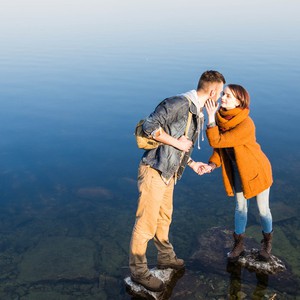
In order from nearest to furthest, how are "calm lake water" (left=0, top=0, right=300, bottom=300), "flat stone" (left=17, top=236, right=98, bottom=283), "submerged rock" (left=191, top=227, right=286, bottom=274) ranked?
"submerged rock" (left=191, top=227, right=286, bottom=274), "calm lake water" (left=0, top=0, right=300, bottom=300), "flat stone" (left=17, top=236, right=98, bottom=283)

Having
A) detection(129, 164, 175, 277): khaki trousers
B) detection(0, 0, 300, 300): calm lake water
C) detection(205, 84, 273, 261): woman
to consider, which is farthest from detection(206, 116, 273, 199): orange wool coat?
detection(0, 0, 300, 300): calm lake water

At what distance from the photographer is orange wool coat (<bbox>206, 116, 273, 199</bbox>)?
4.40 meters

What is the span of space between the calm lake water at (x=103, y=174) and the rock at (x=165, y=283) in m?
0.11

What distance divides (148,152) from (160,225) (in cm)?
112

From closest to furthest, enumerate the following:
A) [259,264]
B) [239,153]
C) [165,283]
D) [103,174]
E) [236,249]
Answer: [239,153]
[165,283]
[259,264]
[236,249]
[103,174]

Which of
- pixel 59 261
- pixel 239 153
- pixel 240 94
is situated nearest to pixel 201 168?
pixel 239 153

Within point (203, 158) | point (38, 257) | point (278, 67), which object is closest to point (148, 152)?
point (38, 257)

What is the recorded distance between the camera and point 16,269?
18.7 feet

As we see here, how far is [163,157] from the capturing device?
4.23 meters

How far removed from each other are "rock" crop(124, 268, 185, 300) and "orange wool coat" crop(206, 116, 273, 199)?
1.53 meters

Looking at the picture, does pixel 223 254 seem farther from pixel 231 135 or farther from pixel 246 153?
pixel 231 135

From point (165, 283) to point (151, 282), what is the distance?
0.33 m

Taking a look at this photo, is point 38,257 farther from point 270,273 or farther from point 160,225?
point 270,273

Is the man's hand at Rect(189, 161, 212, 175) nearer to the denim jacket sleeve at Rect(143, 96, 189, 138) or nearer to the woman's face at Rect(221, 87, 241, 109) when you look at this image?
the woman's face at Rect(221, 87, 241, 109)
